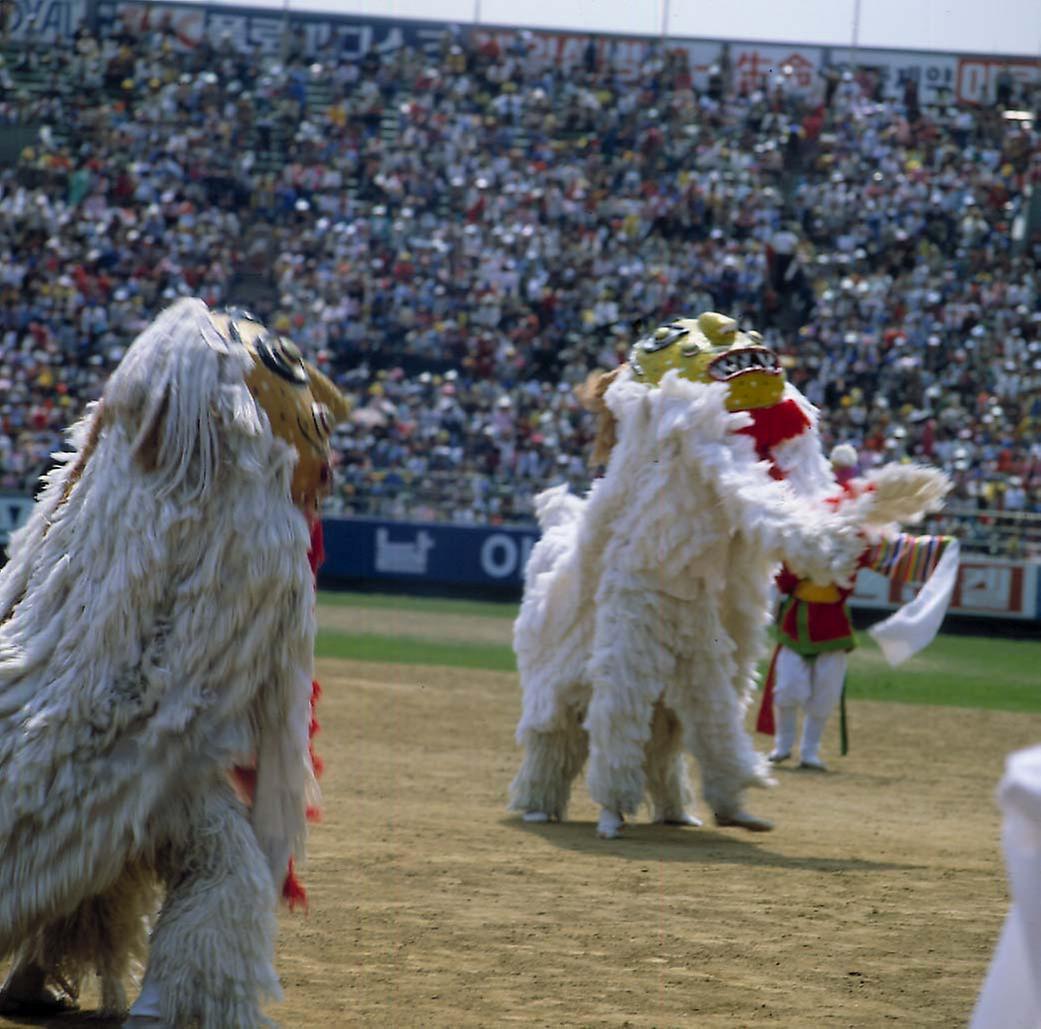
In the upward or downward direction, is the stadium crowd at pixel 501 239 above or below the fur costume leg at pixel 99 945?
above

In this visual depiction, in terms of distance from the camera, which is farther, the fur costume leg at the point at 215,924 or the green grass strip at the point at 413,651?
the green grass strip at the point at 413,651

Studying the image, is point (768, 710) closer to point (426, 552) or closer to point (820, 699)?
point (820, 699)

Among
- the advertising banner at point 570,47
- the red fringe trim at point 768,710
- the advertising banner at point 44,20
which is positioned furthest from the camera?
the advertising banner at point 44,20

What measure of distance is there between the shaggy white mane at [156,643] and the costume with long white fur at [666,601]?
347 cm

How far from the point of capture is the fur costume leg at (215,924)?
4.03 meters

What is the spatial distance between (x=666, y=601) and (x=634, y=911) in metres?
1.96

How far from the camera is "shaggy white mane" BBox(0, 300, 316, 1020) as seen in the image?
13.6 ft

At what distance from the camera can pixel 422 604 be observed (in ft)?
78.5

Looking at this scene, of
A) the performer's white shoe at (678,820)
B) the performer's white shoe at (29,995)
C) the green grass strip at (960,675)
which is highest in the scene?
the performer's white shoe at (29,995)

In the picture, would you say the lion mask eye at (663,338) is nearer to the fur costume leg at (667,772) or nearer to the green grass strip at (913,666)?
the fur costume leg at (667,772)

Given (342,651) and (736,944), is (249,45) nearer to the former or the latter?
(342,651)

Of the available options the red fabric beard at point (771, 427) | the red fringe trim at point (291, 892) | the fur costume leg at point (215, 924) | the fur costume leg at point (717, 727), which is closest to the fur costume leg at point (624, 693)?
the fur costume leg at point (717, 727)

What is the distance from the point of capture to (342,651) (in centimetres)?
1770

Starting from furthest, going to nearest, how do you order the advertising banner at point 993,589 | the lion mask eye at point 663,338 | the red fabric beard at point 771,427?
the advertising banner at point 993,589 < the lion mask eye at point 663,338 < the red fabric beard at point 771,427
